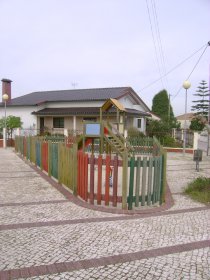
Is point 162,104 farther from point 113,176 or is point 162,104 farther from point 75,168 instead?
point 113,176

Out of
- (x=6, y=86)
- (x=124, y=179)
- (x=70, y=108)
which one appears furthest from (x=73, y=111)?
(x=124, y=179)

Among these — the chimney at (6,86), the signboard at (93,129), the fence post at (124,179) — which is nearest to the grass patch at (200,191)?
the fence post at (124,179)

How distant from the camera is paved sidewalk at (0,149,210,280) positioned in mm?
3459

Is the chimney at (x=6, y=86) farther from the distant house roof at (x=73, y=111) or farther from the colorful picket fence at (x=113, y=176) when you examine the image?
the colorful picket fence at (x=113, y=176)

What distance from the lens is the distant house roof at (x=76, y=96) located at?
94.9 ft

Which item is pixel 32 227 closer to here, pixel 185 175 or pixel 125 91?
pixel 185 175

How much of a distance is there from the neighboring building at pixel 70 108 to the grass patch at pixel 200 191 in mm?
19461

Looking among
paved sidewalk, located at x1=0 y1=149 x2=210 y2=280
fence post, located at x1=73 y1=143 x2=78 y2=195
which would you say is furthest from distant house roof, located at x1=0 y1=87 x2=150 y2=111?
paved sidewalk, located at x1=0 y1=149 x2=210 y2=280

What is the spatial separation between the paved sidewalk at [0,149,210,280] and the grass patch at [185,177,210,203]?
540 millimetres

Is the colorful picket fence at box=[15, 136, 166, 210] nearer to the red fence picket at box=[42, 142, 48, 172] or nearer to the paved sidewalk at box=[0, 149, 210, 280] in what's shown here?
the paved sidewalk at box=[0, 149, 210, 280]

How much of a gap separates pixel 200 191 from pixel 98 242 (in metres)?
4.32

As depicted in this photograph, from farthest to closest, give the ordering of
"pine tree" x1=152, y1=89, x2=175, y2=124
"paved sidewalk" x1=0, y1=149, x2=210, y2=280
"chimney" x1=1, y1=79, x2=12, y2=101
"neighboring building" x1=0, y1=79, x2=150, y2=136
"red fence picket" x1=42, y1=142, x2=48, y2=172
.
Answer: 1. "pine tree" x1=152, y1=89, x2=175, y2=124
2. "chimney" x1=1, y1=79, x2=12, y2=101
3. "neighboring building" x1=0, y1=79, x2=150, y2=136
4. "red fence picket" x1=42, y1=142, x2=48, y2=172
5. "paved sidewalk" x1=0, y1=149, x2=210, y2=280

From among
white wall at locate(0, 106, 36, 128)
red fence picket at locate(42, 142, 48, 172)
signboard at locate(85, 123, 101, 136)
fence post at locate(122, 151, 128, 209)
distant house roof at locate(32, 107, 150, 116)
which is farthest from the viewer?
white wall at locate(0, 106, 36, 128)

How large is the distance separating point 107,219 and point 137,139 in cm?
1586
